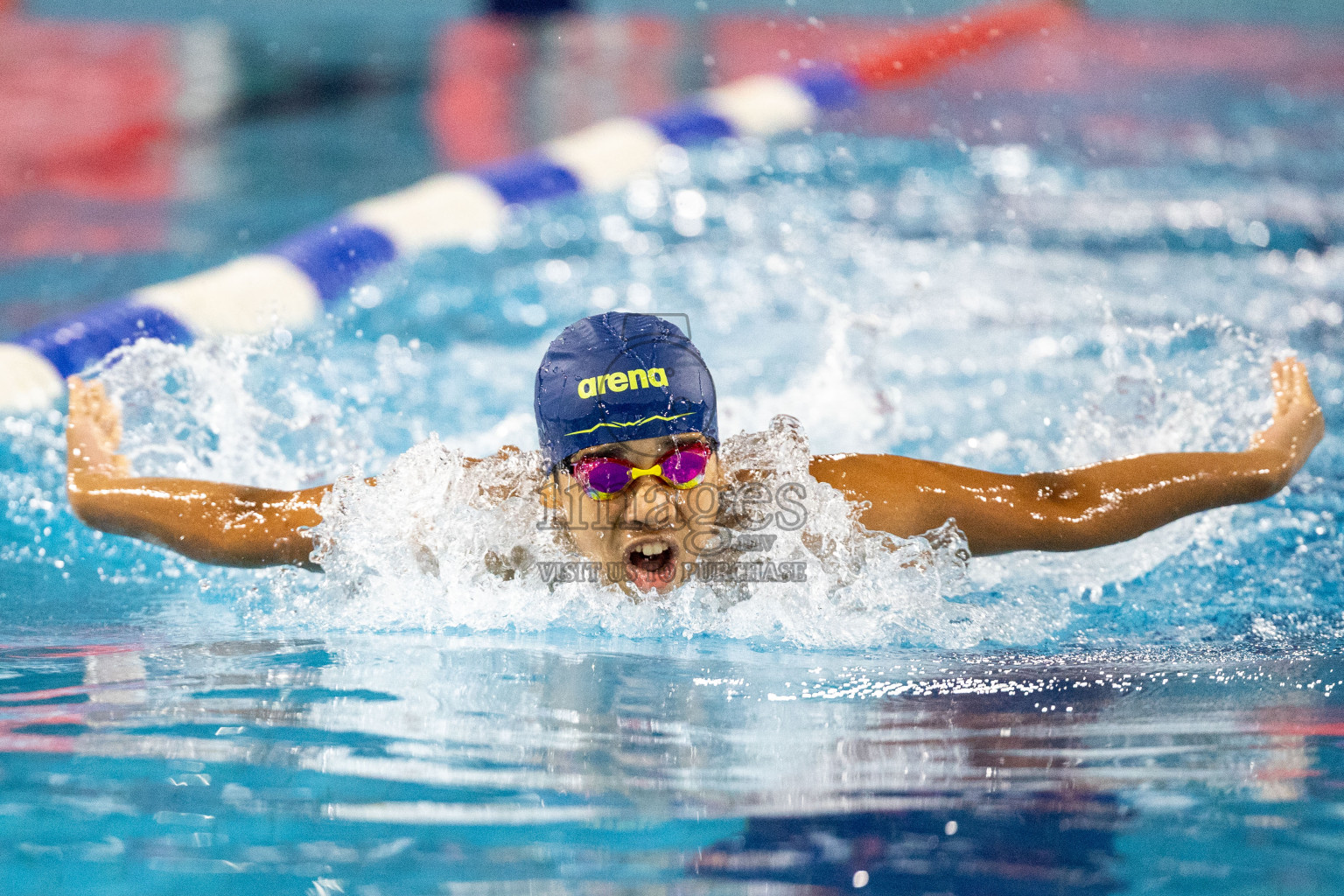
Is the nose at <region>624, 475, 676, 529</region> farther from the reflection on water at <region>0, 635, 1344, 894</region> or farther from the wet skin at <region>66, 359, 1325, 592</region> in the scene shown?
the reflection on water at <region>0, 635, 1344, 894</region>

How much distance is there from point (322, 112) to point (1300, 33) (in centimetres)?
919

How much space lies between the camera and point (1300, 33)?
41.0 ft

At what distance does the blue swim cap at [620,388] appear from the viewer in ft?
7.33

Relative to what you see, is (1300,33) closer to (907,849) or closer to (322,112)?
(322,112)

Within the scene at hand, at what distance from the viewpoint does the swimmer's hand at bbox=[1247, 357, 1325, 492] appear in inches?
103

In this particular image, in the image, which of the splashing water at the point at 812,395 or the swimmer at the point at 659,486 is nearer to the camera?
the swimmer at the point at 659,486

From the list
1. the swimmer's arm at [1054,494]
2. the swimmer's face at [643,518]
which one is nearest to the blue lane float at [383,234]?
the swimmer's face at [643,518]

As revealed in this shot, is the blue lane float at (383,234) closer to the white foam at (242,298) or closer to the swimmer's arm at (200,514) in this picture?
the white foam at (242,298)

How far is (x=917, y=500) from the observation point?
2471mm

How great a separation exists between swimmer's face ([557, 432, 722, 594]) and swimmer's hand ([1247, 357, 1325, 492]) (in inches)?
44.0

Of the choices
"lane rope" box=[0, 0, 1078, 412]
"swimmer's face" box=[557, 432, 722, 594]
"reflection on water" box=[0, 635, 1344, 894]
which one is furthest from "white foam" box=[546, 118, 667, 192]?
"reflection on water" box=[0, 635, 1344, 894]

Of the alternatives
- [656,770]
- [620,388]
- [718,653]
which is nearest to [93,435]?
[620,388]

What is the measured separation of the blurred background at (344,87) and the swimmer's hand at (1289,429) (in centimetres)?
390

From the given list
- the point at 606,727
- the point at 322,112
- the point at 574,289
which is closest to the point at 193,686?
the point at 606,727
